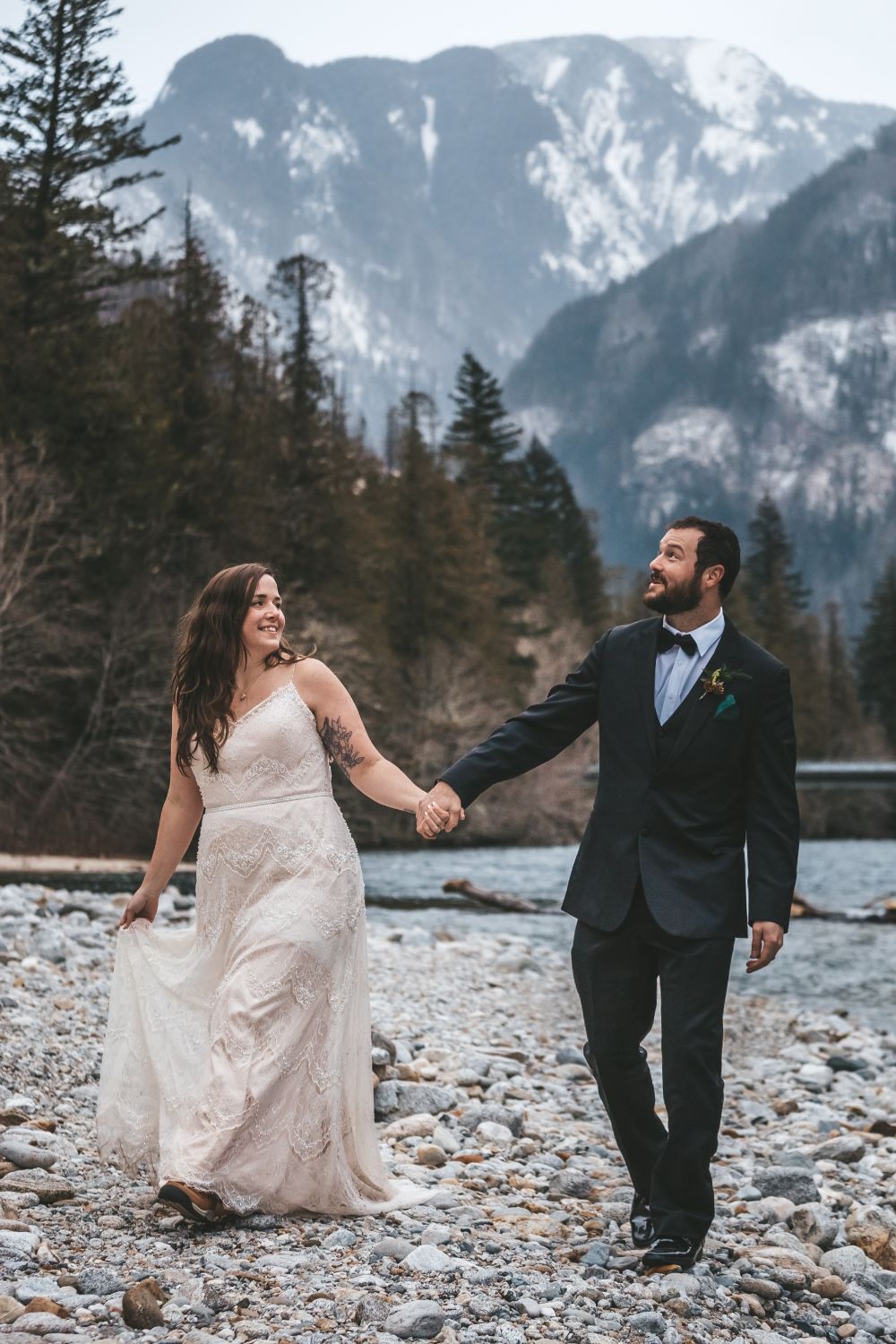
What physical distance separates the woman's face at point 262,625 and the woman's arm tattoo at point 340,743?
0.38 meters

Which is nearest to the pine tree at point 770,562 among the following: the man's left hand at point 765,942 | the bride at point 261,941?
the bride at point 261,941

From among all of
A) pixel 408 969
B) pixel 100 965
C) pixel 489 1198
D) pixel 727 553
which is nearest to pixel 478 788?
pixel 727 553

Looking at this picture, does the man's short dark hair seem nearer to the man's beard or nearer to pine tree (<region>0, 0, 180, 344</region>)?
the man's beard

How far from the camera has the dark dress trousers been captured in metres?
5.36

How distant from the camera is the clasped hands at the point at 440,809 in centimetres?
581

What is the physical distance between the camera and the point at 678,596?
5605mm

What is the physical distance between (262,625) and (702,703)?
176 centimetres

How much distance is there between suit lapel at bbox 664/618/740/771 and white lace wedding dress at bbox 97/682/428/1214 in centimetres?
136

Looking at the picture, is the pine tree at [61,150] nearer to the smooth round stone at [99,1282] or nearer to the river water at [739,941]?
the river water at [739,941]

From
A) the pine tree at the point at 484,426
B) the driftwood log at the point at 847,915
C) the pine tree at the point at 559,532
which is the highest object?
the pine tree at the point at 484,426

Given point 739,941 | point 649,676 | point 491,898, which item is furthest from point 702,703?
point 491,898

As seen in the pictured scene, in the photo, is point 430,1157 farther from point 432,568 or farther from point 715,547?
point 432,568

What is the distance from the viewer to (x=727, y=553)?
5.68m

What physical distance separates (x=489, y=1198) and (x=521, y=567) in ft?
221
